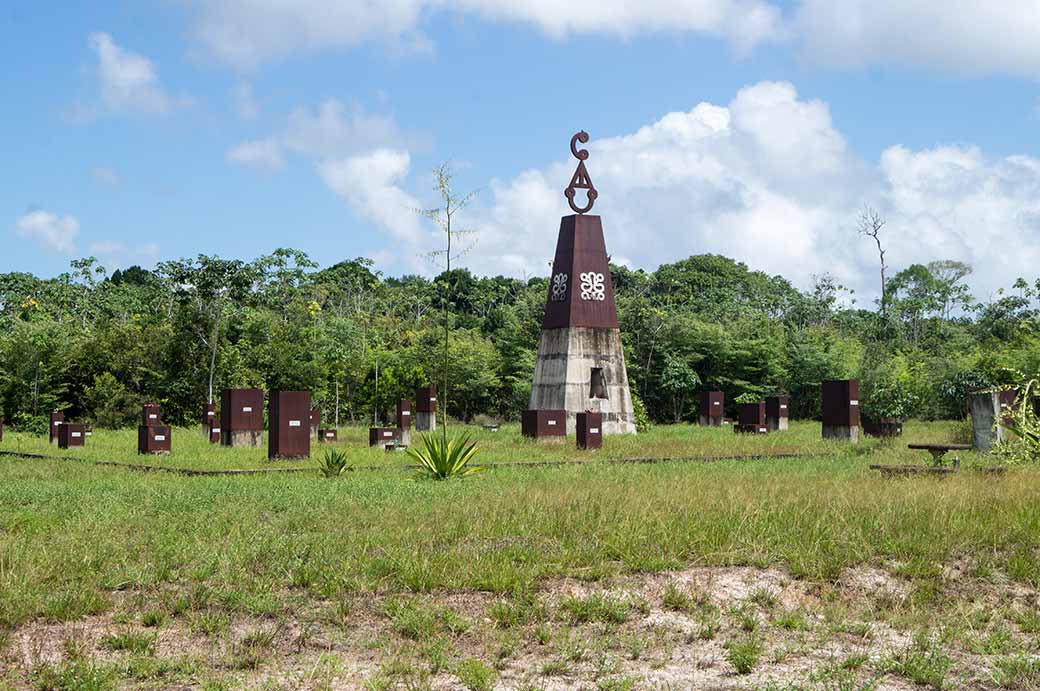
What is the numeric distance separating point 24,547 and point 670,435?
23828mm

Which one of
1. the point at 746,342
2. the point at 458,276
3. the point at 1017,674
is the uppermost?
the point at 458,276

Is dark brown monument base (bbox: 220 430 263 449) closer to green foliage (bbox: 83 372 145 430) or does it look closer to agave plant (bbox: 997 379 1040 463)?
green foliage (bbox: 83 372 145 430)

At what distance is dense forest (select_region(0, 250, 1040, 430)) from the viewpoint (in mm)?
40312

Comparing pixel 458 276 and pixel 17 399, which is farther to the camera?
pixel 458 276

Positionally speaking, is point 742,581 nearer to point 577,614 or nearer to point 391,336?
point 577,614

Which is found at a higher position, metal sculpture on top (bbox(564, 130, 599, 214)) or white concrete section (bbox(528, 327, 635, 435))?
metal sculpture on top (bbox(564, 130, 599, 214))

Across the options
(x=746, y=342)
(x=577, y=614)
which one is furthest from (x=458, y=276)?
(x=577, y=614)

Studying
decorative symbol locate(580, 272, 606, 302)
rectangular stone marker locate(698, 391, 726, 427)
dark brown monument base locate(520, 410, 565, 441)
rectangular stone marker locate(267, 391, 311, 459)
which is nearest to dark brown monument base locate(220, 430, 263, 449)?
rectangular stone marker locate(267, 391, 311, 459)

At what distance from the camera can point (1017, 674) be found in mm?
6297

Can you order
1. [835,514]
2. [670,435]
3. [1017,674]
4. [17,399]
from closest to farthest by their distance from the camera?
[1017,674]
[835,514]
[670,435]
[17,399]

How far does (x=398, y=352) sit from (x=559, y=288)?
1490 centimetres

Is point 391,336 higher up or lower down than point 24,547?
higher up

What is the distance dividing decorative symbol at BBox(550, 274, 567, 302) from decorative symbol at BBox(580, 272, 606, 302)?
21.0 inches

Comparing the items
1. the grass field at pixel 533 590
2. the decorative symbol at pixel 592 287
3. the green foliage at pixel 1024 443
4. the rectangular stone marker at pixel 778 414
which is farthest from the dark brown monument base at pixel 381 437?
the grass field at pixel 533 590
